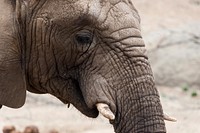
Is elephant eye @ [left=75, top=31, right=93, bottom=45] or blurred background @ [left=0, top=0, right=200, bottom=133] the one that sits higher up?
blurred background @ [left=0, top=0, right=200, bottom=133]

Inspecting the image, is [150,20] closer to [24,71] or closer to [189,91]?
[189,91]

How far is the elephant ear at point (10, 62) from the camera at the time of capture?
3.84 meters

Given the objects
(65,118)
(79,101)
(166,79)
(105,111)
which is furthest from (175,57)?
(105,111)

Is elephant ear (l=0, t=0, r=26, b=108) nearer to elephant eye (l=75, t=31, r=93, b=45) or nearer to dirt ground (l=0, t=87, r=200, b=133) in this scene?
elephant eye (l=75, t=31, r=93, b=45)

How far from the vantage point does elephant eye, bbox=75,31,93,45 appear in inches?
150

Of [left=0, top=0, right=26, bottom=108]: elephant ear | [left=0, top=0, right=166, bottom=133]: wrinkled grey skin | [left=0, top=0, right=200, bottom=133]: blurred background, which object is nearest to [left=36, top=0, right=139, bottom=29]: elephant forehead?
[left=0, top=0, right=166, bottom=133]: wrinkled grey skin

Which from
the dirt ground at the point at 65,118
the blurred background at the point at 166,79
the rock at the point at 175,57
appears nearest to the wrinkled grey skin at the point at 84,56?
the blurred background at the point at 166,79

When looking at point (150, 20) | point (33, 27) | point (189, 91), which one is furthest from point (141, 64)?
point (150, 20)

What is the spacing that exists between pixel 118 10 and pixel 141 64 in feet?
0.96

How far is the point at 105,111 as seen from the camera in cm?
367

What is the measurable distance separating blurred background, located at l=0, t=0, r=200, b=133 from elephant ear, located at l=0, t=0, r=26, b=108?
3046 millimetres

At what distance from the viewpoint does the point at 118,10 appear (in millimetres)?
3797

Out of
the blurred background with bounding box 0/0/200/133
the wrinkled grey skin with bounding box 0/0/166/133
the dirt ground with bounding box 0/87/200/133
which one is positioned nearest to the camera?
the wrinkled grey skin with bounding box 0/0/166/133

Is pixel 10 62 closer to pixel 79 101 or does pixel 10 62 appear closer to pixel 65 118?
pixel 79 101
